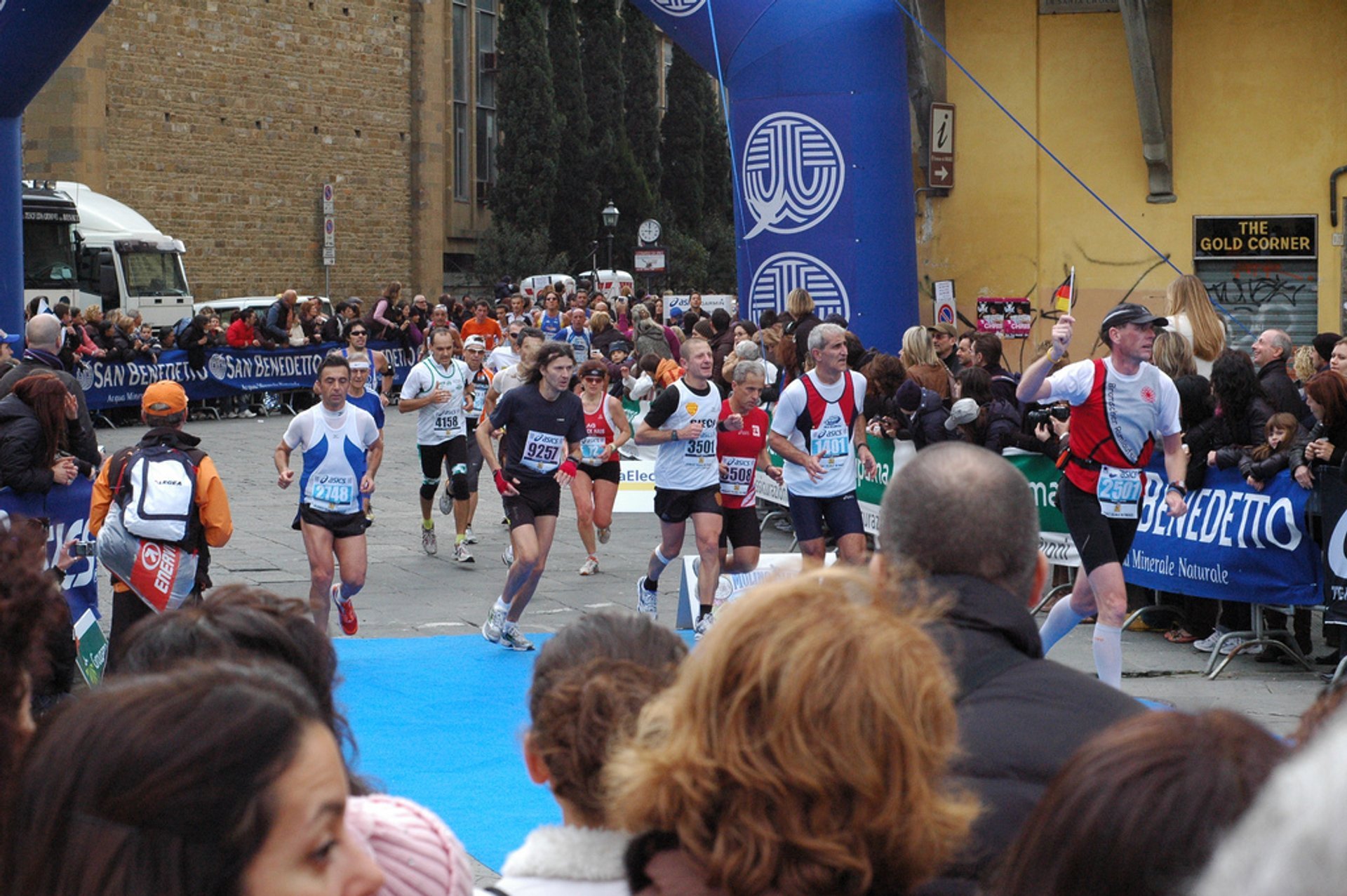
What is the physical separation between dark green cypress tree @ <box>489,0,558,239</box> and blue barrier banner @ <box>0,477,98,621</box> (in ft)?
118

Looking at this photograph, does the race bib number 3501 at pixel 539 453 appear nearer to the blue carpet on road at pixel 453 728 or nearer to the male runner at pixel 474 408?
the blue carpet on road at pixel 453 728

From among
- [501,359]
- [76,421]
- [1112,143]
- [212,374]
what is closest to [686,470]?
[76,421]

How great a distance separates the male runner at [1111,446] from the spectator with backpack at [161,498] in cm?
388

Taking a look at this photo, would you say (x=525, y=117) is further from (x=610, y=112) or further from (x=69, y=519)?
(x=69, y=519)

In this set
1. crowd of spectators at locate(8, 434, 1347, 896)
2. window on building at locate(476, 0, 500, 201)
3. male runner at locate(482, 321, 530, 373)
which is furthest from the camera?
window on building at locate(476, 0, 500, 201)

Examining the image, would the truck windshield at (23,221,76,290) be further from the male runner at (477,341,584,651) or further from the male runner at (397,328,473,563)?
the male runner at (477,341,584,651)

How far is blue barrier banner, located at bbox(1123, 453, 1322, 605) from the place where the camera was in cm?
861

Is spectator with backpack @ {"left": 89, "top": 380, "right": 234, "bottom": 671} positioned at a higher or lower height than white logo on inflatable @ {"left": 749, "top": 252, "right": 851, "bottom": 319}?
lower

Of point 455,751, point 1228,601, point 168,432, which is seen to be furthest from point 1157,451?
point 168,432

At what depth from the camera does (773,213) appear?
586 inches

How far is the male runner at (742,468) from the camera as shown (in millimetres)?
9875

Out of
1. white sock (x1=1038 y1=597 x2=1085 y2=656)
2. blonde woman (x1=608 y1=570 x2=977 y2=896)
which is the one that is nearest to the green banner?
white sock (x1=1038 y1=597 x2=1085 y2=656)

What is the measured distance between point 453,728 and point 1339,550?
15.4 feet

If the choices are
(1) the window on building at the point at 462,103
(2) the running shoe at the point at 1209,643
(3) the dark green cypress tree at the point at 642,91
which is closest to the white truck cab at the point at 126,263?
(1) the window on building at the point at 462,103
